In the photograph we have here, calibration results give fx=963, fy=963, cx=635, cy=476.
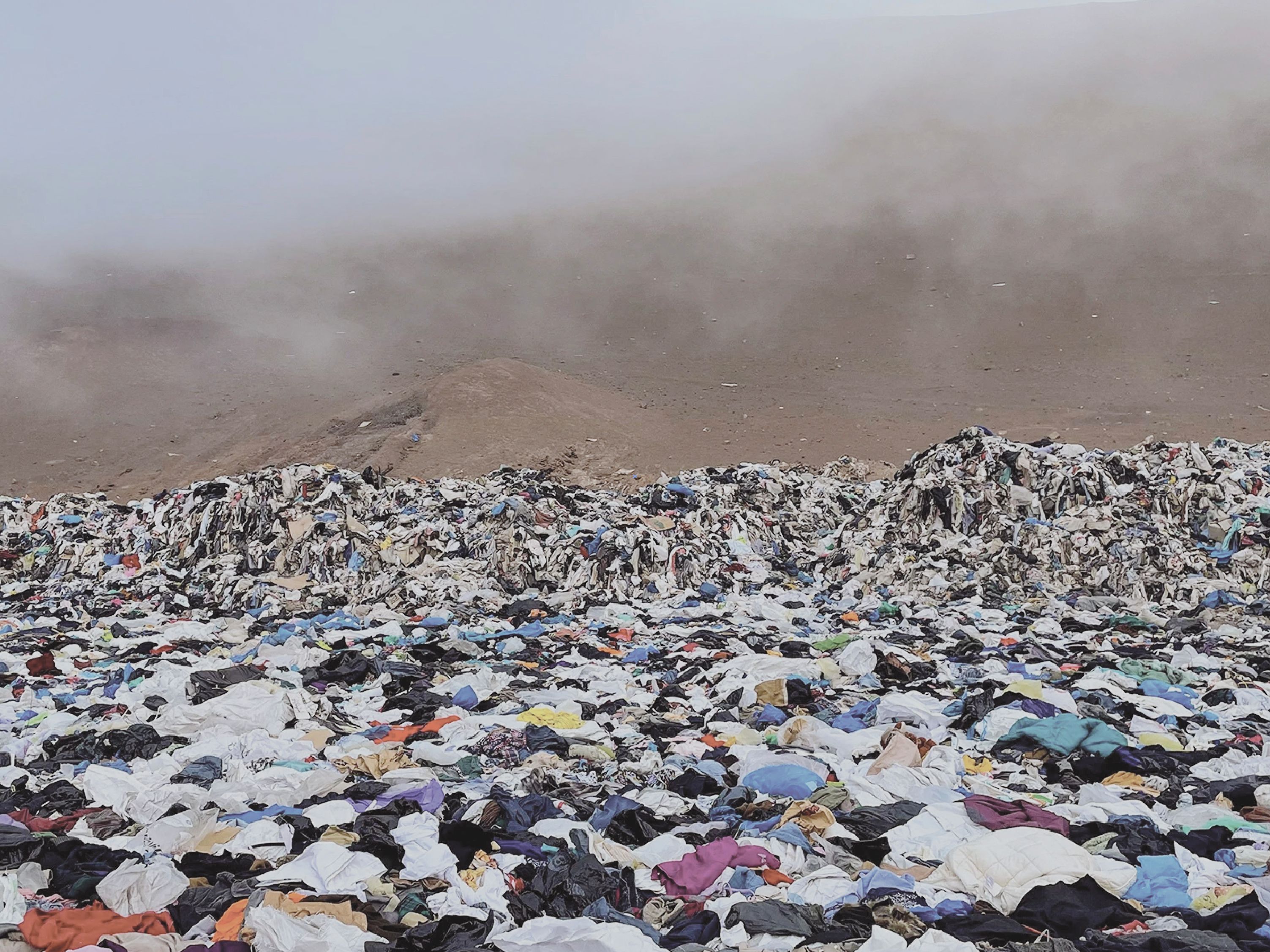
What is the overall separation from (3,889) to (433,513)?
628cm

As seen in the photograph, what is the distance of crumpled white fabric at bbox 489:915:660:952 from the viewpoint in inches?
104

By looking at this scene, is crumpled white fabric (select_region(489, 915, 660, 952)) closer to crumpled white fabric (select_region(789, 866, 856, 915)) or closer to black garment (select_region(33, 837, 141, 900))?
crumpled white fabric (select_region(789, 866, 856, 915))

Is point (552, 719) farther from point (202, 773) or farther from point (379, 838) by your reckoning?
point (202, 773)

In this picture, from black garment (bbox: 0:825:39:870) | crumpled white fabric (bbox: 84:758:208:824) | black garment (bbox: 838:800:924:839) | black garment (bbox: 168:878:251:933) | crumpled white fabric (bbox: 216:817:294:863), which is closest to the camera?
black garment (bbox: 168:878:251:933)

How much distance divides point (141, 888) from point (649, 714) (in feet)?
8.50

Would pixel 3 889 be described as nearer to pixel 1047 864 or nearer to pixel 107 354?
pixel 1047 864

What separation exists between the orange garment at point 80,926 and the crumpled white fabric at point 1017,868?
7.71ft

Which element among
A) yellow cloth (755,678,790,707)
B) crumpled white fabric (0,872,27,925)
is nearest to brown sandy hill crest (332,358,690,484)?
yellow cloth (755,678,790,707)

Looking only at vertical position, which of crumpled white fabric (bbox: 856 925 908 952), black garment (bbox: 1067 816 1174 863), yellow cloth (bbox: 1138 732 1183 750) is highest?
crumpled white fabric (bbox: 856 925 908 952)

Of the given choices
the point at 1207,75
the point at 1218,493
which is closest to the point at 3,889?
the point at 1218,493

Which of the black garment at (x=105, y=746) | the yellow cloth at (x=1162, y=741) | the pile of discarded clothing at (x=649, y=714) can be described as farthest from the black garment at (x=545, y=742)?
the yellow cloth at (x=1162, y=741)

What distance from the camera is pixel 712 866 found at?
10.4 ft

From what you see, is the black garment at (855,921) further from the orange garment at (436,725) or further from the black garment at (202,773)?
the black garment at (202,773)

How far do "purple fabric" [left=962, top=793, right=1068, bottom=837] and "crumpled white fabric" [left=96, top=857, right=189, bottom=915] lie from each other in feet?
8.79
